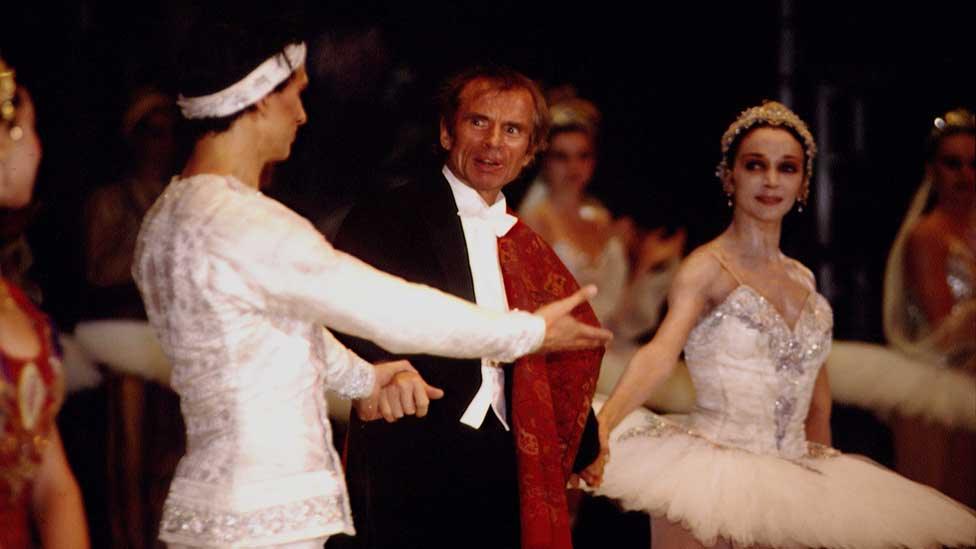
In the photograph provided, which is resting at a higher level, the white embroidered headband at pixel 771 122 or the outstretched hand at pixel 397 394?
the white embroidered headband at pixel 771 122

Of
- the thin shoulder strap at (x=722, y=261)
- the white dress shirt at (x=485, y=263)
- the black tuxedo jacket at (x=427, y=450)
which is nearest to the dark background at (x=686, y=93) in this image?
the thin shoulder strap at (x=722, y=261)

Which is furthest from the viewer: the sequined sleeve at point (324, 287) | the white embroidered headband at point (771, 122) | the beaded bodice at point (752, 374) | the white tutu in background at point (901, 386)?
the white tutu in background at point (901, 386)

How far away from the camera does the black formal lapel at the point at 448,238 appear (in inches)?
107

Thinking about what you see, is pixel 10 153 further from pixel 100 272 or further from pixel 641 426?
pixel 100 272

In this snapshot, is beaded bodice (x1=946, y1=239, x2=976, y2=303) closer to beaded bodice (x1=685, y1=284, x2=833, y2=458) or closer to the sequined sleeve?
beaded bodice (x1=685, y1=284, x2=833, y2=458)

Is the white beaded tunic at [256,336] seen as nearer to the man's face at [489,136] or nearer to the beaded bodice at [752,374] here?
the man's face at [489,136]

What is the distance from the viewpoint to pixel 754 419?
129 inches

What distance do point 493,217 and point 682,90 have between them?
Answer: 274cm

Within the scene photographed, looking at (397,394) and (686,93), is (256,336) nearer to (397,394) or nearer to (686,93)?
(397,394)

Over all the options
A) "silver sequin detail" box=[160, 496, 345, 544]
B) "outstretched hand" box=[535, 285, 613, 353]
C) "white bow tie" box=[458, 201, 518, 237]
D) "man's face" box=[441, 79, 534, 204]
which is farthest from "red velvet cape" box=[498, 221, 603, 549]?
"silver sequin detail" box=[160, 496, 345, 544]

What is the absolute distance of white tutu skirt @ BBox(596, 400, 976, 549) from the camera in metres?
3.02

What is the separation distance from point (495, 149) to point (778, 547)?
118 centimetres

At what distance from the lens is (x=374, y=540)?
8.64ft

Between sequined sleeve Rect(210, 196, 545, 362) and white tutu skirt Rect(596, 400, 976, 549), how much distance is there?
4.01 feet
